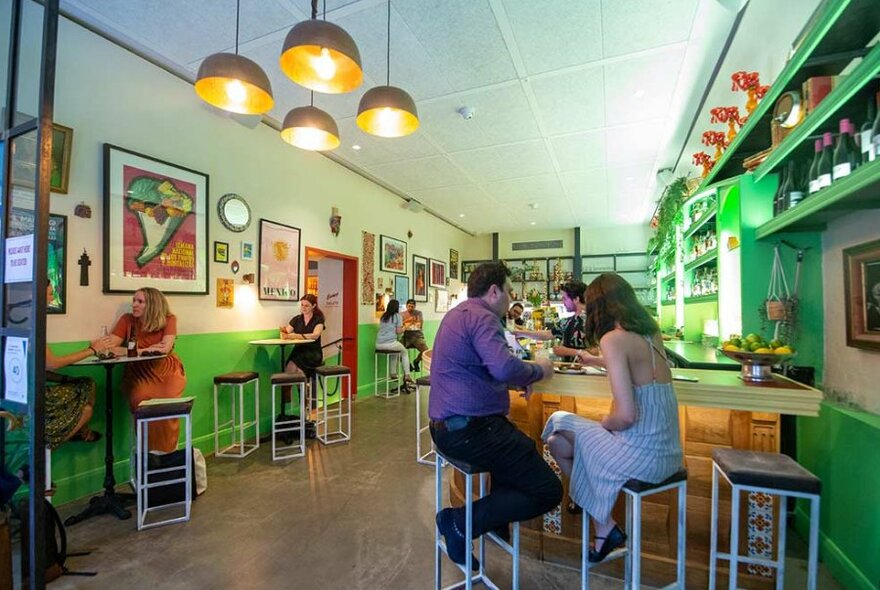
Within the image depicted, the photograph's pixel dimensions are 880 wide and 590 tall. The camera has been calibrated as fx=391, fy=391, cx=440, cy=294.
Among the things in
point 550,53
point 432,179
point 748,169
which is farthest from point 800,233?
point 432,179

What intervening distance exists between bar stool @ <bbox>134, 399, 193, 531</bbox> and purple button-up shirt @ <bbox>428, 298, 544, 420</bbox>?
1.96 metres

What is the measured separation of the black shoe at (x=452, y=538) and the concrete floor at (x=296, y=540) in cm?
47

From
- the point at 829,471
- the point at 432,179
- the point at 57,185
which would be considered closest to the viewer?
the point at 829,471

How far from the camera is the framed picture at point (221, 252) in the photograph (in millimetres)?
3865

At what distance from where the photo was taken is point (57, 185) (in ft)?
8.97

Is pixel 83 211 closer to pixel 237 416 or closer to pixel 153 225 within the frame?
pixel 153 225

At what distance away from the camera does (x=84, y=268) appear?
9.51ft

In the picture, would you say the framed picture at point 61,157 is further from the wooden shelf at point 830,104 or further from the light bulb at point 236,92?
the wooden shelf at point 830,104

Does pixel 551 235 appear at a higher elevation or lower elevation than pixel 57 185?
higher

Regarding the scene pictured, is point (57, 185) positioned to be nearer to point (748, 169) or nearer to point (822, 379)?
point (748, 169)

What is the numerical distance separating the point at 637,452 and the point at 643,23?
2.85 metres

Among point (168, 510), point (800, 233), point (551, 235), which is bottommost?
point (168, 510)

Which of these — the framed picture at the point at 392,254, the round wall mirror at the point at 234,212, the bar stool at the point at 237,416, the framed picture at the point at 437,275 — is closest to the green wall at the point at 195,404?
the bar stool at the point at 237,416

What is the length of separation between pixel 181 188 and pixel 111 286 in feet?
3.48
